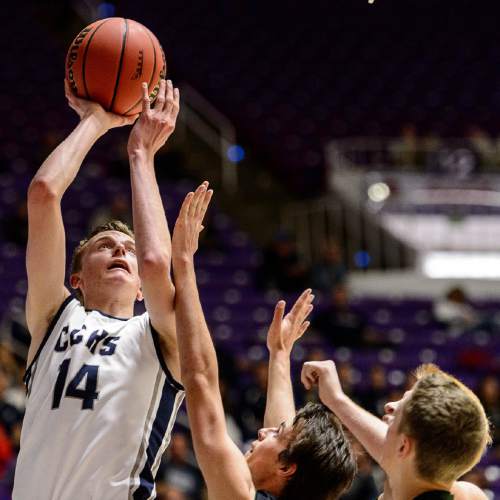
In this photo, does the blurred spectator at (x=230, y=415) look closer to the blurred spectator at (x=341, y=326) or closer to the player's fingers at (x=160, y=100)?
the blurred spectator at (x=341, y=326)

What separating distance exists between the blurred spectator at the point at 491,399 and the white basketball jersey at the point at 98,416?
6948mm

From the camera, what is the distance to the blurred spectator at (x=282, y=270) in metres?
11.6

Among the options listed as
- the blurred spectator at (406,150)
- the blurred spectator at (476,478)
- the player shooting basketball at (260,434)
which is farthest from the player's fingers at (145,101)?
the blurred spectator at (406,150)

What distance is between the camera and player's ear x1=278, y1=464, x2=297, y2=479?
3.17 m

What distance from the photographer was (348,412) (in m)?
3.27

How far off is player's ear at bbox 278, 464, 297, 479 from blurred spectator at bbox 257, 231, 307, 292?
8.32 metres

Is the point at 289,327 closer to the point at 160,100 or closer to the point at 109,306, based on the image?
the point at 109,306

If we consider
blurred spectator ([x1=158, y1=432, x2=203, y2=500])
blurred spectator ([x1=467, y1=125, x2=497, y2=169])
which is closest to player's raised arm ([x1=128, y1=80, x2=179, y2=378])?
blurred spectator ([x1=158, y1=432, x2=203, y2=500])

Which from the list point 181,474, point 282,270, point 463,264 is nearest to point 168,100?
point 181,474

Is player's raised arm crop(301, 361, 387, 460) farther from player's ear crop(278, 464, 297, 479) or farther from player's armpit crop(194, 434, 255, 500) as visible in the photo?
player's armpit crop(194, 434, 255, 500)

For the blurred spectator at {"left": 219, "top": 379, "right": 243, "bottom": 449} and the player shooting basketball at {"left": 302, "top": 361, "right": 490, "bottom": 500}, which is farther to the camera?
the blurred spectator at {"left": 219, "top": 379, "right": 243, "bottom": 449}

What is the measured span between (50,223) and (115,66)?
0.61m

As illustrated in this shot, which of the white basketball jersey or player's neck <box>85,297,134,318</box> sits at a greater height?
player's neck <box>85,297,134,318</box>

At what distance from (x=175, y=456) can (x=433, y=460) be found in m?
5.56
